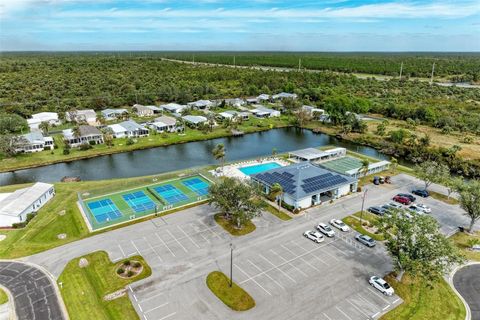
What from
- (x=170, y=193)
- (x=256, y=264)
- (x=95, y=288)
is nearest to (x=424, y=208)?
(x=256, y=264)

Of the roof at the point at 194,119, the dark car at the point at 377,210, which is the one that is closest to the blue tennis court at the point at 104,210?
the dark car at the point at 377,210

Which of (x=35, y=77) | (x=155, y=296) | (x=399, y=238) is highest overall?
(x=35, y=77)

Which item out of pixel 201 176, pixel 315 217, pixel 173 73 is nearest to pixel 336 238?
pixel 315 217

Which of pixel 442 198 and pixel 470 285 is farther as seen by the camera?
pixel 442 198

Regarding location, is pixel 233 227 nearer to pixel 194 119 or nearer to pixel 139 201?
pixel 139 201

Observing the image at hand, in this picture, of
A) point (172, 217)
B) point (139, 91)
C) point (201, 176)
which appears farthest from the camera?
point (139, 91)

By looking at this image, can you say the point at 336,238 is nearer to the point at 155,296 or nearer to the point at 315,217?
the point at 315,217

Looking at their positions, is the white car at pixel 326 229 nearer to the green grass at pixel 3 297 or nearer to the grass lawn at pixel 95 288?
the grass lawn at pixel 95 288
